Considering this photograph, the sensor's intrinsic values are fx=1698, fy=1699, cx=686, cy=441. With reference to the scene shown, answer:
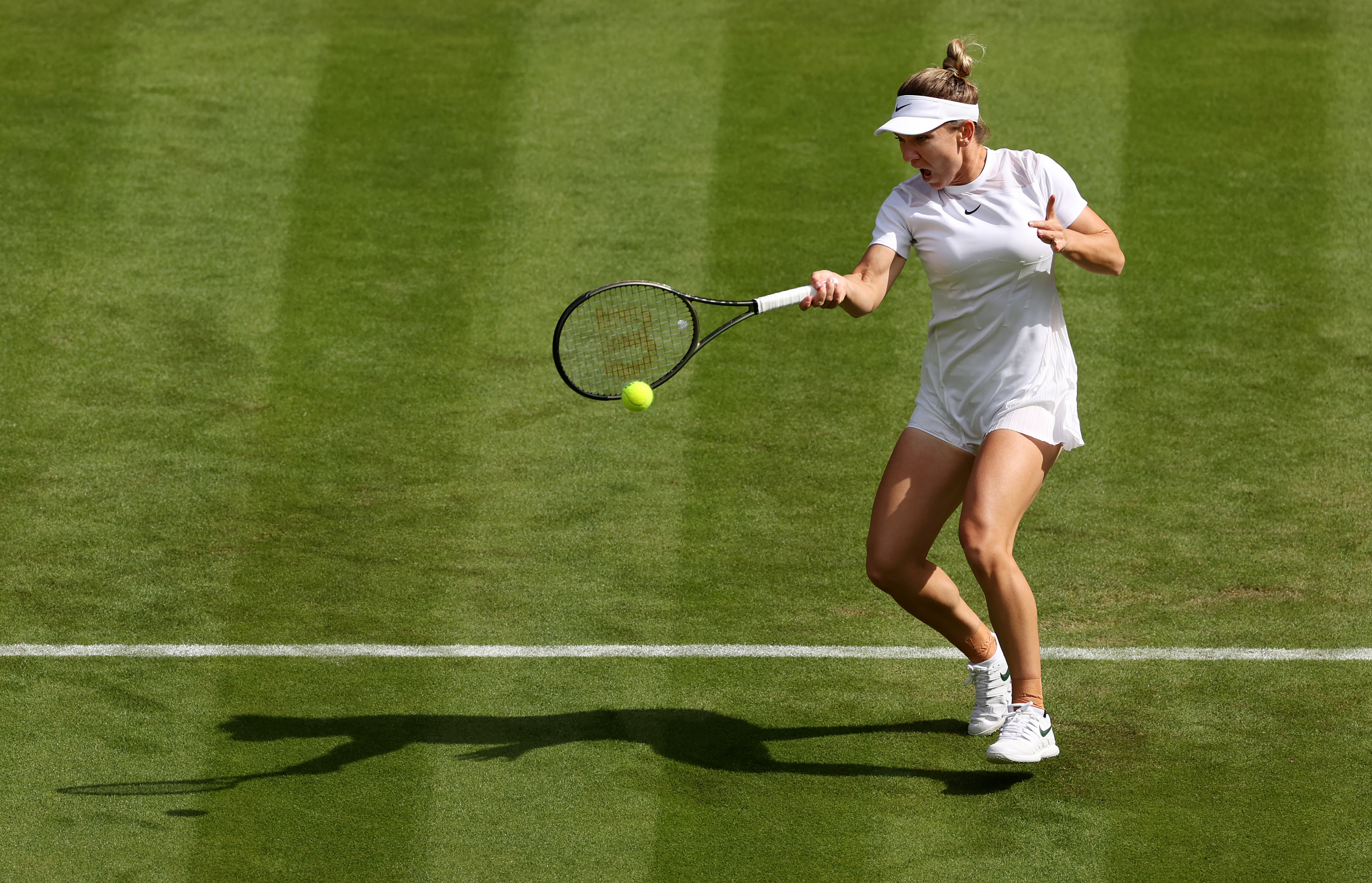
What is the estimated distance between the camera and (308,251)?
32.3 ft

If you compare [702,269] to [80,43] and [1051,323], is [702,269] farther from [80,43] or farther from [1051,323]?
[80,43]

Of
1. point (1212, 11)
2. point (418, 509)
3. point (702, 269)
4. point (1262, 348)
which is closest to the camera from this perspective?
point (418, 509)

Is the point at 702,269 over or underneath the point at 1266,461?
over

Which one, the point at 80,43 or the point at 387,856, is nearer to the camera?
the point at 387,856

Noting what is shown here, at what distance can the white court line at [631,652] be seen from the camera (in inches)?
268

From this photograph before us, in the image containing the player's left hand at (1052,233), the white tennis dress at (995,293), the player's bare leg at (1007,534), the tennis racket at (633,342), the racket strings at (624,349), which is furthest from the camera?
the racket strings at (624,349)

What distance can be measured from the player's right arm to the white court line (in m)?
1.64

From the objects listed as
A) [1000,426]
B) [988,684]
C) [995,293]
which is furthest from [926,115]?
[988,684]

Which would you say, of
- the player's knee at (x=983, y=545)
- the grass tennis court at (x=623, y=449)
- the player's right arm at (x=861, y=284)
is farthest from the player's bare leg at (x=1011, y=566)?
the player's right arm at (x=861, y=284)

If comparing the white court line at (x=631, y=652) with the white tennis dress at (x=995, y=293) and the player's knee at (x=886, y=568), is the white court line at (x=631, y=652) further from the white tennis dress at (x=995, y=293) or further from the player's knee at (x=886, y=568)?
the white tennis dress at (x=995, y=293)

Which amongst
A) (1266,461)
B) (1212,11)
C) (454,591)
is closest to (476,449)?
(454,591)

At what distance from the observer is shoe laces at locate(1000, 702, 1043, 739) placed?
5805mm

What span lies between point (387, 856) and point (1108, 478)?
13.7 ft

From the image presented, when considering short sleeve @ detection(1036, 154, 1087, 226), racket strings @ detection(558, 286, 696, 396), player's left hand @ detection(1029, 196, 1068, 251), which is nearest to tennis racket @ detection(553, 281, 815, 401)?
racket strings @ detection(558, 286, 696, 396)
